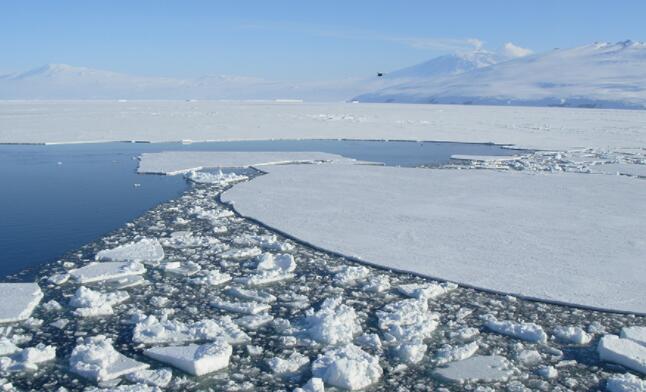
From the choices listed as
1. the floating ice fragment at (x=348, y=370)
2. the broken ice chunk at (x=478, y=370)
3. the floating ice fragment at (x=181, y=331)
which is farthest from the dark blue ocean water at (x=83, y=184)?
the broken ice chunk at (x=478, y=370)

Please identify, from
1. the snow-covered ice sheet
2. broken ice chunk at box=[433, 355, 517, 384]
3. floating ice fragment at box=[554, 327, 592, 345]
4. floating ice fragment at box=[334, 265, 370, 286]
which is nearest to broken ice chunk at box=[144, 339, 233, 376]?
broken ice chunk at box=[433, 355, 517, 384]

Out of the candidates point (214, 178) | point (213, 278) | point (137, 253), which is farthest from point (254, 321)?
point (214, 178)

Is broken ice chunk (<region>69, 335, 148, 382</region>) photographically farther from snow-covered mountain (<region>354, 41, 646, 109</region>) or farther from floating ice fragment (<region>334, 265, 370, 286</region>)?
snow-covered mountain (<region>354, 41, 646, 109</region>)

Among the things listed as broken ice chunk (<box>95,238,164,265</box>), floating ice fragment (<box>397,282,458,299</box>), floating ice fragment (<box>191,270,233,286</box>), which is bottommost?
floating ice fragment (<box>397,282,458,299</box>)

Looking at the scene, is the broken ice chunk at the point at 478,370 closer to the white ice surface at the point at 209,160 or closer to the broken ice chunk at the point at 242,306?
the broken ice chunk at the point at 242,306

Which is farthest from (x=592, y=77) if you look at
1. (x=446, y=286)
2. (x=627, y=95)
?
(x=446, y=286)

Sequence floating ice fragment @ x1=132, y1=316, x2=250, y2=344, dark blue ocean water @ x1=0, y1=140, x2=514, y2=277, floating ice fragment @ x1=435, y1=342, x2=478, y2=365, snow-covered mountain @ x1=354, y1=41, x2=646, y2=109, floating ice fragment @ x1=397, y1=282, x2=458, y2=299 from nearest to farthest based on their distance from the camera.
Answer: floating ice fragment @ x1=435, y1=342, x2=478, y2=365, floating ice fragment @ x1=132, y1=316, x2=250, y2=344, floating ice fragment @ x1=397, y1=282, x2=458, y2=299, dark blue ocean water @ x1=0, y1=140, x2=514, y2=277, snow-covered mountain @ x1=354, y1=41, x2=646, y2=109

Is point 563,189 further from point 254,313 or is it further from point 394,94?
point 394,94
